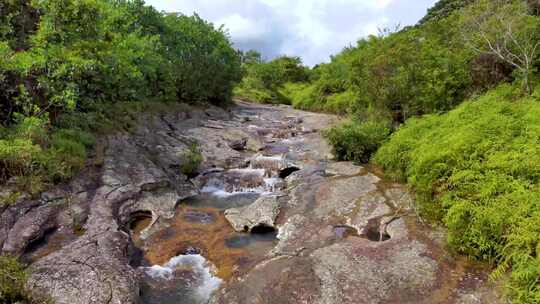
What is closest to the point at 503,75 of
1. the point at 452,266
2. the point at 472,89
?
the point at 472,89

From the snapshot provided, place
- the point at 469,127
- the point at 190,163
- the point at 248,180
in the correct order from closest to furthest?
the point at 469,127 → the point at 248,180 → the point at 190,163

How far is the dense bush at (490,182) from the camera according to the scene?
582cm

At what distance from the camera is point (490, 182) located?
24.0 feet

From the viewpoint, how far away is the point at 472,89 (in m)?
14.1

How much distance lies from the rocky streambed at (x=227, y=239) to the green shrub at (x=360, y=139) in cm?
89

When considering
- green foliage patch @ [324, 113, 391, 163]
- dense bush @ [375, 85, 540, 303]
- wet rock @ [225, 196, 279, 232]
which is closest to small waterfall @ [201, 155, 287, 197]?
wet rock @ [225, 196, 279, 232]

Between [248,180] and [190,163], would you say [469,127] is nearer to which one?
[248,180]

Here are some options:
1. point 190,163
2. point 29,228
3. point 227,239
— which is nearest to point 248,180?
point 190,163

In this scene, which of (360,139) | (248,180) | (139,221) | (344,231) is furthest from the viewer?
(360,139)

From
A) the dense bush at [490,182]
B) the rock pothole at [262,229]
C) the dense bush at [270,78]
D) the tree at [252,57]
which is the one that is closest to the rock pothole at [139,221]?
the rock pothole at [262,229]

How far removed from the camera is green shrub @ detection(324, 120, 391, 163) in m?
14.1

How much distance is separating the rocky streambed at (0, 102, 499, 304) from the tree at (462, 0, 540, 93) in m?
6.18

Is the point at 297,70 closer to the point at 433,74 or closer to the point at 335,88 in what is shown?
the point at 335,88

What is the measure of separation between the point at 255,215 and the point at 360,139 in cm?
634
